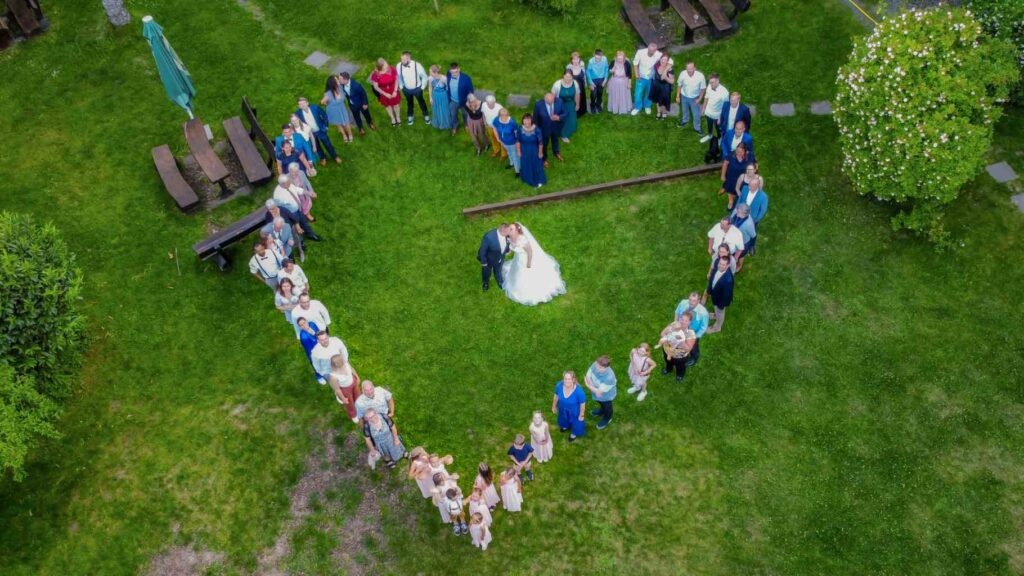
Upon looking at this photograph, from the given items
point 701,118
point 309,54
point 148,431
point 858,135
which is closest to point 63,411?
point 148,431

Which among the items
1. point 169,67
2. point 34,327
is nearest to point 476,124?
point 169,67

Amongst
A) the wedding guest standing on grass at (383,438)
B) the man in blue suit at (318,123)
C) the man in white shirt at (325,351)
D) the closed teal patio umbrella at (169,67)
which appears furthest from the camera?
the man in blue suit at (318,123)

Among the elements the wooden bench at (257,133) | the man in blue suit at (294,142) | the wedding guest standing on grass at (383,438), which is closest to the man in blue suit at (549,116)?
the man in blue suit at (294,142)

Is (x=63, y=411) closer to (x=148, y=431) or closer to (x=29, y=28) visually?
(x=148, y=431)

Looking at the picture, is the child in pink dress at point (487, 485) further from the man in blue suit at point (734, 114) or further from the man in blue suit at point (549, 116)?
the man in blue suit at point (734, 114)

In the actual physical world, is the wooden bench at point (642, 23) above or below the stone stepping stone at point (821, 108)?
above

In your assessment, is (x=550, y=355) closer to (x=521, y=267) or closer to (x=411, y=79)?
(x=521, y=267)
